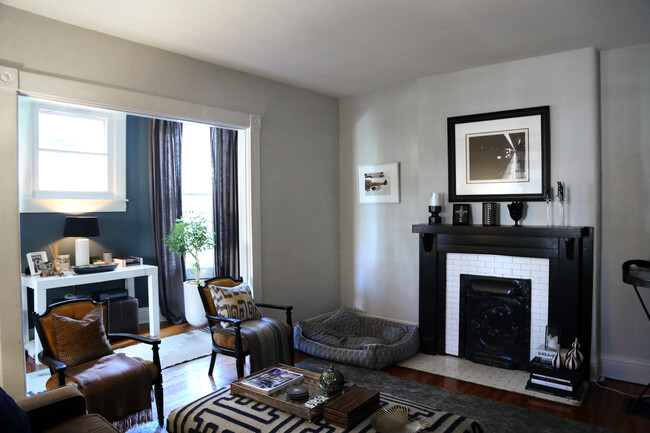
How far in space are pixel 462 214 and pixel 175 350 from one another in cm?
320

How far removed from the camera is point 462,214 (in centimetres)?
436

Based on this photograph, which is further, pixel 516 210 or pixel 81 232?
pixel 81 232

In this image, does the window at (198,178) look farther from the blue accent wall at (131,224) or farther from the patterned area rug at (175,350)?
the patterned area rug at (175,350)

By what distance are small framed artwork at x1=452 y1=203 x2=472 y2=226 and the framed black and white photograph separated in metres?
0.09

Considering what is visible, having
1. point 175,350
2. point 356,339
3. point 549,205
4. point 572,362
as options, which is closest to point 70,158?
point 175,350

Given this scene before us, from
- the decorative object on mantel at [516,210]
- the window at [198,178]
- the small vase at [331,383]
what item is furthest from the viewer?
the window at [198,178]

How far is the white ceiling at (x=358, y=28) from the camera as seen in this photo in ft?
9.55

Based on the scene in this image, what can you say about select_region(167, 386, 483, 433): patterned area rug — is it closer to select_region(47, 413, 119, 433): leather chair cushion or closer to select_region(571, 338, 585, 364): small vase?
select_region(47, 413, 119, 433): leather chair cushion

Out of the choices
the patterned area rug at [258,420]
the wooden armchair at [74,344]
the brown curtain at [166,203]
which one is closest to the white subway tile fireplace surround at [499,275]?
the patterned area rug at [258,420]

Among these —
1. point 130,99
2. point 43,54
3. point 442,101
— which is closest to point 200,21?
point 130,99

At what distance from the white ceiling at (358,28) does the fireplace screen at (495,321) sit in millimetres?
2089

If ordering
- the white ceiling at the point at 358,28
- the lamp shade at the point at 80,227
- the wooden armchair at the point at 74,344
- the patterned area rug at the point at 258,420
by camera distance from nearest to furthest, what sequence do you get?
the patterned area rug at the point at 258,420, the wooden armchair at the point at 74,344, the white ceiling at the point at 358,28, the lamp shade at the point at 80,227

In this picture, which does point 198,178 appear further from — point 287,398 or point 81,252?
point 287,398

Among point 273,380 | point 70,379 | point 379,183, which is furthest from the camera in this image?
point 379,183
